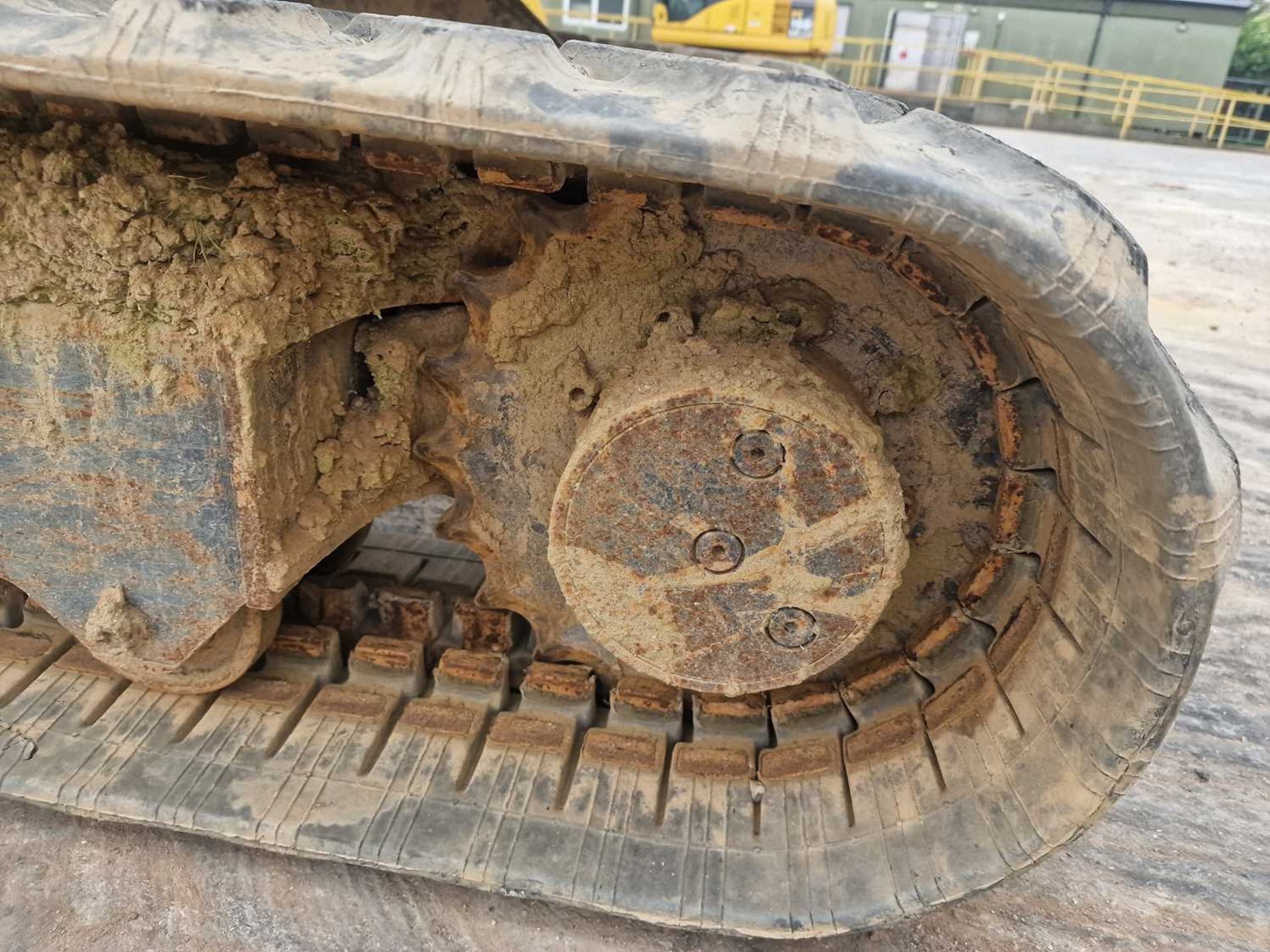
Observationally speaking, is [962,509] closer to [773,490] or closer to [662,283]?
[773,490]

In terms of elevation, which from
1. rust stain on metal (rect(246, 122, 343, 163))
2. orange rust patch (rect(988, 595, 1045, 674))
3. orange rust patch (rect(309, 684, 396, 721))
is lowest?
orange rust patch (rect(309, 684, 396, 721))

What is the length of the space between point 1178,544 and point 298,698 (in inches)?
57.4

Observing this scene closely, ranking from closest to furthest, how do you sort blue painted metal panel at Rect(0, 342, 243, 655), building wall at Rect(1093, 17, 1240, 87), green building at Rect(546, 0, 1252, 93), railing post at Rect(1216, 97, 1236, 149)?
blue painted metal panel at Rect(0, 342, 243, 655)
railing post at Rect(1216, 97, 1236, 149)
green building at Rect(546, 0, 1252, 93)
building wall at Rect(1093, 17, 1240, 87)

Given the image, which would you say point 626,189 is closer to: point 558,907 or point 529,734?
point 529,734

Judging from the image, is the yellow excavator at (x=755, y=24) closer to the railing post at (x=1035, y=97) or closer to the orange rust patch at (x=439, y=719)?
the railing post at (x=1035, y=97)

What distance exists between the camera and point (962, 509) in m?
1.58

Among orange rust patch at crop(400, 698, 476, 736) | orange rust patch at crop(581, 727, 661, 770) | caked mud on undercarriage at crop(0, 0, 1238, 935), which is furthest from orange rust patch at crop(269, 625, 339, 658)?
orange rust patch at crop(581, 727, 661, 770)

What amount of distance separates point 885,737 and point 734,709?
10.8 inches

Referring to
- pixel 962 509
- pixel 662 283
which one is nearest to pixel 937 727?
pixel 962 509

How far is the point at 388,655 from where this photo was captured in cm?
179

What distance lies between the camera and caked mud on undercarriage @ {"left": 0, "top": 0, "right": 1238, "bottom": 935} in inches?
41.0

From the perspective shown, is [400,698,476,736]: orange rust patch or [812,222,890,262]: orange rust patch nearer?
[812,222,890,262]: orange rust patch

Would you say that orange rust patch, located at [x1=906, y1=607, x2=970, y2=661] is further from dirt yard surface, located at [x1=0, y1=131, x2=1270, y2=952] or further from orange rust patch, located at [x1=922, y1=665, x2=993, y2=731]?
dirt yard surface, located at [x1=0, y1=131, x2=1270, y2=952]

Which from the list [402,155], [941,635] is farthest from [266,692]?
[941,635]
